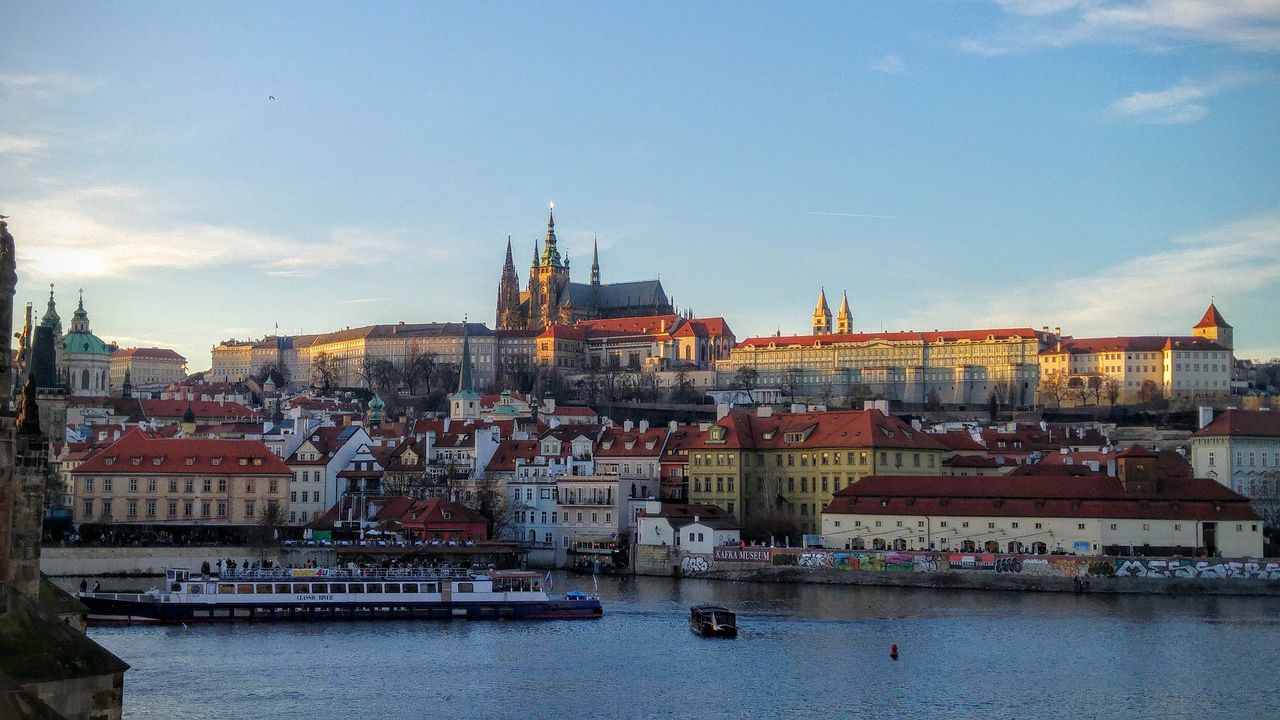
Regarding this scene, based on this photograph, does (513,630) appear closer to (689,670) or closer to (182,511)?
(689,670)

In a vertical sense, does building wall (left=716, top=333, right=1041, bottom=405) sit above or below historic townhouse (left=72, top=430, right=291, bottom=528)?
above

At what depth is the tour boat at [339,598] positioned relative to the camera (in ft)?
153

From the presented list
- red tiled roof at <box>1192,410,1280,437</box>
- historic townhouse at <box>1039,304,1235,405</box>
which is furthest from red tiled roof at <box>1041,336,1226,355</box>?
red tiled roof at <box>1192,410,1280,437</box>

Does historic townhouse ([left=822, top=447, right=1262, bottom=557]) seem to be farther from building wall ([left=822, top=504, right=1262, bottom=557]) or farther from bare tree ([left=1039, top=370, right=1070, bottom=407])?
bare tree ([left=1039, top=370, right=1070, bottom=407])

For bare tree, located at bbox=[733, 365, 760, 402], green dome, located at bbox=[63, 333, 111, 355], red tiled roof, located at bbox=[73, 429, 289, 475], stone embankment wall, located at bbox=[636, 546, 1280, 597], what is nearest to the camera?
stone embankment wall, located at bbox=[636, 546, 1280, 597]

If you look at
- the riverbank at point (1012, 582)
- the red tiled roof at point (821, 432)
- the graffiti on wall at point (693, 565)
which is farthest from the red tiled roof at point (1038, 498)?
the red tiled roof at point (821, 432)

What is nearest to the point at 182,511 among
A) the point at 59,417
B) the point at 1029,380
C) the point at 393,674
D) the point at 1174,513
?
the point at 59,417

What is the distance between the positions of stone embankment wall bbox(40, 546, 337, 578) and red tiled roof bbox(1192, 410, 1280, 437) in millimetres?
41392

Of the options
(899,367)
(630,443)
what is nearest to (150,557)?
(630,443)

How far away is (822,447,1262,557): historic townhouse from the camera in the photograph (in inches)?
2260

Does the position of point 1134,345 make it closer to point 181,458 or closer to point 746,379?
point 746,379

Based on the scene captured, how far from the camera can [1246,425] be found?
74.1 meters

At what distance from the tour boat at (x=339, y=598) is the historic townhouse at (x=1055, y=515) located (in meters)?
15.9

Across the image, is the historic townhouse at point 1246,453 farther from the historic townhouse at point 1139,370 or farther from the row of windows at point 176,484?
the historic townhouse at point 1139,370
